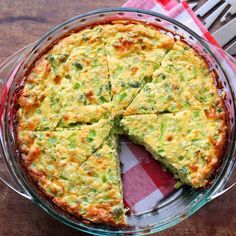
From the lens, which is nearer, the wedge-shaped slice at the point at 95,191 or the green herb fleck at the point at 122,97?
the wedge-shaped slice at the point at 95,191

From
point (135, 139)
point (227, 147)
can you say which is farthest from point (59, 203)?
point (227, 147)

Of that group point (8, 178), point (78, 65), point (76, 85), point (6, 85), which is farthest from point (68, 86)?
point (8, 178)

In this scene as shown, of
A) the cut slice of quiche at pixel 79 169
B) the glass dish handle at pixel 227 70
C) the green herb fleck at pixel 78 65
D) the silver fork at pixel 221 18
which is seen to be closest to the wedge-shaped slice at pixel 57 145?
the cut slice of quiche at pixel 79 169

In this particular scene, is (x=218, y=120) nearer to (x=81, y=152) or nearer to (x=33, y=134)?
(x=81, y=152)

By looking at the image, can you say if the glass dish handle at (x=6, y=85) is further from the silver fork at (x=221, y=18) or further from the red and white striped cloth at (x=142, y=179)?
the silver fork at (x=221, y=18)

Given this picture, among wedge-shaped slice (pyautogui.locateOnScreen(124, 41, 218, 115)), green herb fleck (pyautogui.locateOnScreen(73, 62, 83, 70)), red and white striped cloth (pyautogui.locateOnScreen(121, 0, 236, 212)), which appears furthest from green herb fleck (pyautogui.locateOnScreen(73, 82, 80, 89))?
red and white striped cloth (pyautogui.locateOnScreen(121, 0, 236, 212))
